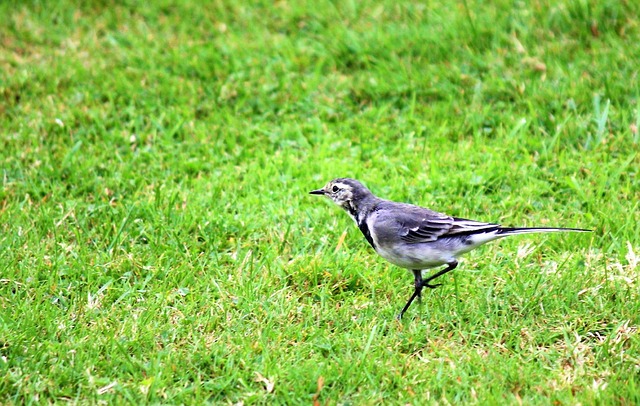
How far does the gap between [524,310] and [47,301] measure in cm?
339

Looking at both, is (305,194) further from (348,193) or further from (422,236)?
(422,236)

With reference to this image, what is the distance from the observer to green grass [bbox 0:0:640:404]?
557 centimetres

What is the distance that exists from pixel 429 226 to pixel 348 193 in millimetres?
837

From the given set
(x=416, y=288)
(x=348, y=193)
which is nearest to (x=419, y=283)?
(x=416, y=288)

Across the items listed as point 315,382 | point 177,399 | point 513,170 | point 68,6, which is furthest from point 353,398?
point 68,6

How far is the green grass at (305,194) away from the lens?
18.3 ft

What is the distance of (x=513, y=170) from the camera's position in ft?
26.0

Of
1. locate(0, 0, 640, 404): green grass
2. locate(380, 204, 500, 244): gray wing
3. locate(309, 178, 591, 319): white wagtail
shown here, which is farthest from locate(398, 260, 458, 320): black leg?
locate(380, 204, 500, 244): gray wing

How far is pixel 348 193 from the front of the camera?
22.4 feet

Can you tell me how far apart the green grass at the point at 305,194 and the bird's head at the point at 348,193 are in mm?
431

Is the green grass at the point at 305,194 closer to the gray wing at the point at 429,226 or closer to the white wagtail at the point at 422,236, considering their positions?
the white wagtail at the point at 422,236

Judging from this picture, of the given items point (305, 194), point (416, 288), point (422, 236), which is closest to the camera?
point (422, 236)

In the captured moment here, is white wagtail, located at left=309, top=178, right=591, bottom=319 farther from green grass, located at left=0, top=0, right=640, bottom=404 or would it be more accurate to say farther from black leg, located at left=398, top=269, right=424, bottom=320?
green grass, located at left=0, top=0, right=640, bottom=404

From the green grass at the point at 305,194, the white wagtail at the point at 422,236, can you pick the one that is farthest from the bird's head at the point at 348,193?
the green grass at the point at 305,194
